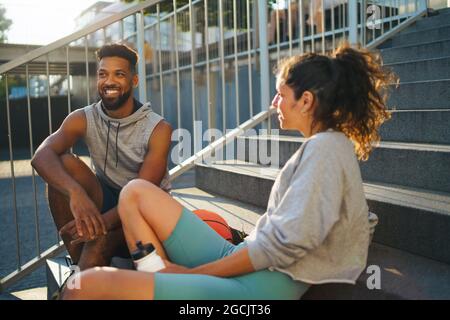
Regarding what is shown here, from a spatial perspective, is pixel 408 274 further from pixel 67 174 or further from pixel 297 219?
pixel 67 174

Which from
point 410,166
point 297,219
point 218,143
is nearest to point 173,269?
point 297,219

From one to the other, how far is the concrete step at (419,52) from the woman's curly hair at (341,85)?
2.32 meters

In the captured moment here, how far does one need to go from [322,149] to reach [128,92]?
135 cm

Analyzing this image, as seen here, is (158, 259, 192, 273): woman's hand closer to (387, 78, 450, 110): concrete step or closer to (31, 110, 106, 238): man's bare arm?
(31, 110, 106, 238): man's bare arm

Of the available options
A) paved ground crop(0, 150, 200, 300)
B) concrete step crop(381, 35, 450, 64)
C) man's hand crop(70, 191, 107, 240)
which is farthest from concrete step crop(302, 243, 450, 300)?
concrete step crop(381, 35, 450, 64)

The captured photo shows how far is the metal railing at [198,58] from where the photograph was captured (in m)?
3.17

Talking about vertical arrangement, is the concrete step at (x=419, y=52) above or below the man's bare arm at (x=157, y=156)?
above

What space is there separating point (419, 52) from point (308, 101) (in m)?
2.62

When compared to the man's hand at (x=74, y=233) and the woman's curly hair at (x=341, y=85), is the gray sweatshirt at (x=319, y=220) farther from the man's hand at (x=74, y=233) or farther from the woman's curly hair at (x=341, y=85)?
the man's hand at (x=74, y=233)

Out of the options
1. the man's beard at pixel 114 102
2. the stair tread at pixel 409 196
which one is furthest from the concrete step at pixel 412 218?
the man's beard at pixel 114 102

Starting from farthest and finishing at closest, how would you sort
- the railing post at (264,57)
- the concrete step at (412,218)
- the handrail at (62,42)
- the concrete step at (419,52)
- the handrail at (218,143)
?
the railing post at (264,57) → the concrete step at (419,52) → the handrail at (218,143) → the handrail at (62,42) → the concrete step at (412,218)

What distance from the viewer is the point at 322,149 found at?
1.48m

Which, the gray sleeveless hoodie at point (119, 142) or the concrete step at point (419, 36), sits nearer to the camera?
the gray sleeveless hoodie at point (119, 142)
